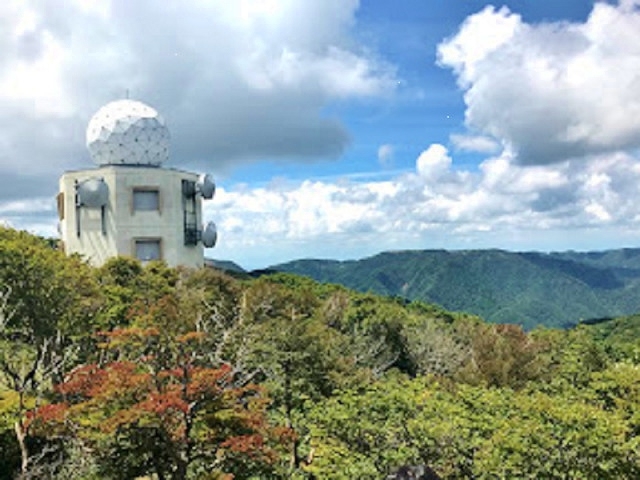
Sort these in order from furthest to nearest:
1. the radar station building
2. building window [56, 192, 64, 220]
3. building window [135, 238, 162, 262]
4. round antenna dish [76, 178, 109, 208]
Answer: building window [56, 192, 64, 220]
building window [135, 238, 162, 262]
the radar station building
round antenna dish [76, 178, 109, 208]

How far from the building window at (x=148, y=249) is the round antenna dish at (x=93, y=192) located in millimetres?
3491

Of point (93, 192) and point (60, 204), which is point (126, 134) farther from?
point (60, 204)

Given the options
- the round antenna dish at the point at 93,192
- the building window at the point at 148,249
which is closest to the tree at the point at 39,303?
the round antenna dish at the point at 93,192

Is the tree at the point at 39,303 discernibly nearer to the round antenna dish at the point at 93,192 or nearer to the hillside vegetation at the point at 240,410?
the hillside vegetation at the point at 240,410

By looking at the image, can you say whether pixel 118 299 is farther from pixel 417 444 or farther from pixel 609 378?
pixel 609 378

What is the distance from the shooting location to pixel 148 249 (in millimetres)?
42062

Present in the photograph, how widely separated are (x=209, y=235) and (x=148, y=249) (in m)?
4.99

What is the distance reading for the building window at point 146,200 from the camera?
41.5 metres

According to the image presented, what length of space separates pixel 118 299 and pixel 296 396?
10415 mm

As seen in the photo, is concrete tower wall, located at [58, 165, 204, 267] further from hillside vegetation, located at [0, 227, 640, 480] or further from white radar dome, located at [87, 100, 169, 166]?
hillside vegetation, located at [0, 227, 640, 480]

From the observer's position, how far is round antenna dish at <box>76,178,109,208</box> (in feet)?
131

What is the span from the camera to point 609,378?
19.9 m

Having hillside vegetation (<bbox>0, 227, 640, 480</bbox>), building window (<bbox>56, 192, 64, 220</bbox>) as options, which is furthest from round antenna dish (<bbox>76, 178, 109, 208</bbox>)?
hillside vegetation (<bbox>0, 227, 640, 480</bbox>)

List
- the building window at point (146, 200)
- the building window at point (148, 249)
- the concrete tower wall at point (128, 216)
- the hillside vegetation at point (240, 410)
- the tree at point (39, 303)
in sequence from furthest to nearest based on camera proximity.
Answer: the building window at point (148, 249) → the building window at point (146, 200) → the concrete tower wall at point (128, 216) → the tree at point (39, 303) → the hillside vegetation at point (240, 410)
